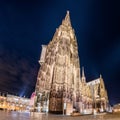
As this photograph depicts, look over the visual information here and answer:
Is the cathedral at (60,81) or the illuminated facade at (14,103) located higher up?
the cathedral at (60,81)

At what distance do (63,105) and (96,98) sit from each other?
29.3 metres

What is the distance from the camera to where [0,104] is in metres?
66.3

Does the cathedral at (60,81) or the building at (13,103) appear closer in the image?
Answer: the cathedral at (60,81)

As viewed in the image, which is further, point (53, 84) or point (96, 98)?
point (96, 98)

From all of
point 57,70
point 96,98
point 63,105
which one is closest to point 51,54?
point 57,70

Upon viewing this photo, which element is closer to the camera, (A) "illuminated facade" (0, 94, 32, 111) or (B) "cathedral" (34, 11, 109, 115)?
(B) "cathedral" (34, 11, 109, 115)

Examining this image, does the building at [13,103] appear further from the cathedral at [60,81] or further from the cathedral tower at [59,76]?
the cathedral tower at [59,76]

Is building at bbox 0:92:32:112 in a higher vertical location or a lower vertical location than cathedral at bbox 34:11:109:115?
lower

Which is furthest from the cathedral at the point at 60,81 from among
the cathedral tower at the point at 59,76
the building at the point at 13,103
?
the building at the point at 13,103

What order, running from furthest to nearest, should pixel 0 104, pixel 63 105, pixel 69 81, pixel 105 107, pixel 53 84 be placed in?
pixel 0 104 < pixel 105 107 < pixel 69 81 < pixel 53 84 < pixel 63 105

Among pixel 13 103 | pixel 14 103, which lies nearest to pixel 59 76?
pixel 13 103

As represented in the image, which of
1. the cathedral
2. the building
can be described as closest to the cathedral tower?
the cathedral

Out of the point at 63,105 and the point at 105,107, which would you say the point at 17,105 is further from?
the point at 63,105

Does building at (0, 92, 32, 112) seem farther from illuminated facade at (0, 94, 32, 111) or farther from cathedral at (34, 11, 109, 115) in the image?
cathedral at (34, 11, 109, 115)
